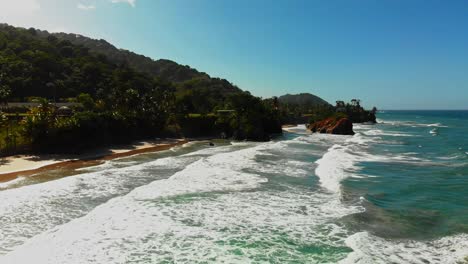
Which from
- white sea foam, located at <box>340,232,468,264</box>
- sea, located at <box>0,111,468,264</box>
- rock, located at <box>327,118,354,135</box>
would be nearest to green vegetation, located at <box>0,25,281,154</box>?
sea, located at <box>0,111,468,264</box>

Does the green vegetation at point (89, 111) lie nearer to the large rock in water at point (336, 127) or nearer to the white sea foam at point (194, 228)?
the large rock in water at point (336, 127)

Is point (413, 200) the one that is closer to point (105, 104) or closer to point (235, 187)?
point (235, 187)

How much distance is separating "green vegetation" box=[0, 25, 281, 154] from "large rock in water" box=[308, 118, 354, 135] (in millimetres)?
13959

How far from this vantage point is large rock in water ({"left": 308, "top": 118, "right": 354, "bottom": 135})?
87.2 m

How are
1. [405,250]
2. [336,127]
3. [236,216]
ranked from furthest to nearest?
[336,127]
[236,216]
[405,250]

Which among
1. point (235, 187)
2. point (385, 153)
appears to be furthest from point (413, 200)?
point (385, 153)

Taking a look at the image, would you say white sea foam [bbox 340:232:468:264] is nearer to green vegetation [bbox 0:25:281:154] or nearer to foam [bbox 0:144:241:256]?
foam [bbox 0:144:241:256]

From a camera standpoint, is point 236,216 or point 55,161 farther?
point 55,161

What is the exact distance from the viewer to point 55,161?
3816 cm

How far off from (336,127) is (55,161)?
219 ft

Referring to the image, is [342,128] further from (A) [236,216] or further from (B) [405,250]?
(B) [405,250]

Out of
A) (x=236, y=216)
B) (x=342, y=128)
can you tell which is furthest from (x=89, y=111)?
(x=342, y=128)

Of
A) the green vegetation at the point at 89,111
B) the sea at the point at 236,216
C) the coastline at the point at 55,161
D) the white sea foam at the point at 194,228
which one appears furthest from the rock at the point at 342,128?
the white sea foam at the point at 194,228

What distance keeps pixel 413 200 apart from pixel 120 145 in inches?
1678
